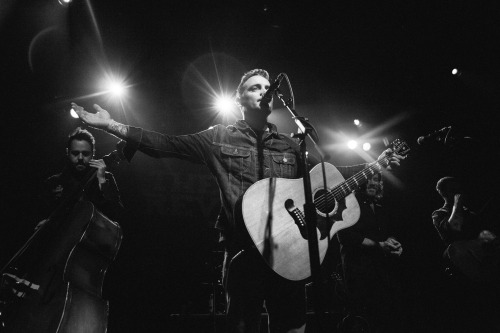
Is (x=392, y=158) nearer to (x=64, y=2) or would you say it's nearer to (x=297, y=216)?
(x=297, y=216)

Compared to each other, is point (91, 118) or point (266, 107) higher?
point (266, 107)

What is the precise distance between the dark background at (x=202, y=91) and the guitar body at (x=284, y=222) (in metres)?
2.77

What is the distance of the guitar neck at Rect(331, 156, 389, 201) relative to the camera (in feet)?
8.93

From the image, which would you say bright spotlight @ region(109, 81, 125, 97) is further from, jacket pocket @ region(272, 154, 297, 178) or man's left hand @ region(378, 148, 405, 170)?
man's left hand @ region(378, 148, 405, 170)

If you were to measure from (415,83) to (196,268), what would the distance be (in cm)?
702

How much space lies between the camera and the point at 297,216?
234 centimetres

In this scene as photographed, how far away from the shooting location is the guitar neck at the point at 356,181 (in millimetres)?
2723

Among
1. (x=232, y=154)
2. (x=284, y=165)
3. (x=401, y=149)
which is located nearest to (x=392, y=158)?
(x=401, y=149)

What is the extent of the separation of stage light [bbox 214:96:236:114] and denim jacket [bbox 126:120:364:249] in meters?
5.42

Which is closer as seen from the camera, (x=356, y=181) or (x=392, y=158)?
(x=356, y=181)

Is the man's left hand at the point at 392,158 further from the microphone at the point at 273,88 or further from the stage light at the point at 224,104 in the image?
the stage light at the point at 224,104

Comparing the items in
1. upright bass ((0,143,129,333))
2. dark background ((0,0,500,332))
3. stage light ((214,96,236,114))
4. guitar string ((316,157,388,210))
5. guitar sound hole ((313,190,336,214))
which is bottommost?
upright bass ((0,143,129,333))

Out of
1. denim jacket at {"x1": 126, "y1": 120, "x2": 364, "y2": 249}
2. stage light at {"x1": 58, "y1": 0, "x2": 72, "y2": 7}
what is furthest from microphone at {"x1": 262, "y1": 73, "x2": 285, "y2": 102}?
stage light at {"x1": 58, "y1": 0, "x2": 72, "y2": 7}

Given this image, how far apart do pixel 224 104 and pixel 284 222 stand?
21.2 feet
